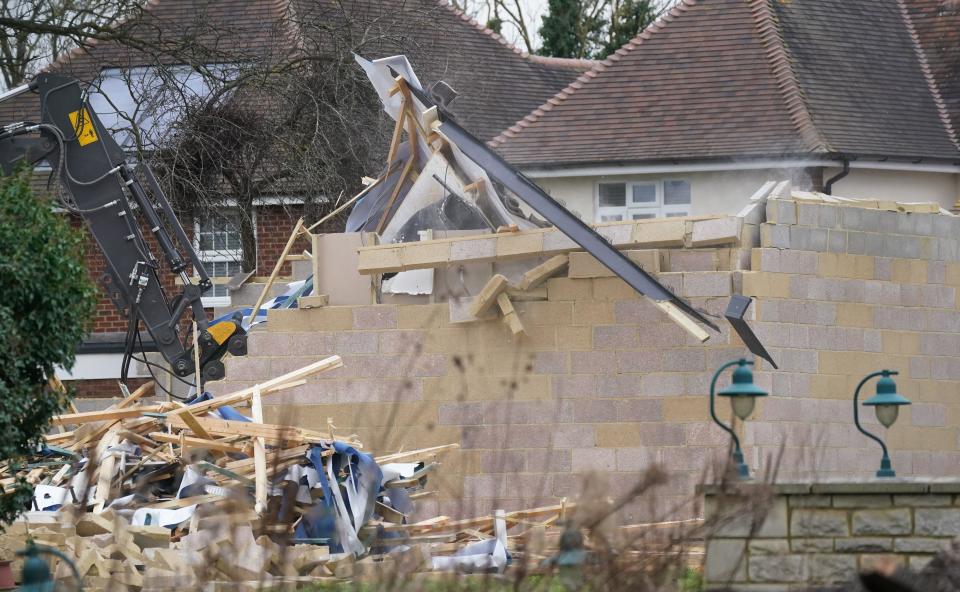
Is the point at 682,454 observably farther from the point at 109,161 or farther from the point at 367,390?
the point at 109,161

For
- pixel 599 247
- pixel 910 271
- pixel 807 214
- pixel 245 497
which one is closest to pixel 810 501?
pixel 245 497

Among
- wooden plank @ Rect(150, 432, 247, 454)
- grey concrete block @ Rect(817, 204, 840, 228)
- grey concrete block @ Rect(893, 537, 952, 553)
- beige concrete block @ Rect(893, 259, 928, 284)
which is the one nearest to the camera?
grey concrete block @ Rect(893, 537, 952, 553)

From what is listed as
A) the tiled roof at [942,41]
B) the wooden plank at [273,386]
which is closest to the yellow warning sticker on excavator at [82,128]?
the wooden plank at [273,386]

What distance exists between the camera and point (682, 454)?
40.2 feet

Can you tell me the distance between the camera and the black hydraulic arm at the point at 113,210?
15242 millimetres

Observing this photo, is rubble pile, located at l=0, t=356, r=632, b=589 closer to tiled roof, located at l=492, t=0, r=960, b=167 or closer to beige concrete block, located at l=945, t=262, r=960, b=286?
beige concrete block, located at l=945, t=262, r=960, b=286

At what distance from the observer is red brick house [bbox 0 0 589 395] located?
22750 millimetres

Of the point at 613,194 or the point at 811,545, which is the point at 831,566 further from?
the point at 613,194

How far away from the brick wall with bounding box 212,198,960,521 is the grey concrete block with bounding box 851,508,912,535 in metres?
3.31

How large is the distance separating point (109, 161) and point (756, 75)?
11866 mm

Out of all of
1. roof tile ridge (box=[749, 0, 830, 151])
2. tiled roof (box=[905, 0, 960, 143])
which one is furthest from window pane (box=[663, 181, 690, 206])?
tiled roof (box=[905, 0, 960, 143])

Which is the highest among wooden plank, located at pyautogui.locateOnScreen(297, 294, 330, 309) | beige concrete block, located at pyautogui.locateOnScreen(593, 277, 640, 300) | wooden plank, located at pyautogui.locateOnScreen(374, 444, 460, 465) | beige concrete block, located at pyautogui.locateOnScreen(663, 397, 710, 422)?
beige concrete block, located at pyautogui.locateOnScreen(593, 277, 640, 300)

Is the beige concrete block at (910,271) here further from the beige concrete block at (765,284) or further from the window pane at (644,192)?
the window pane at (644,192)

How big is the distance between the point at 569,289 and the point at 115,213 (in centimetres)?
547
